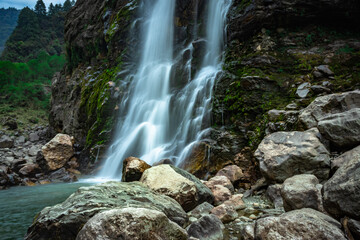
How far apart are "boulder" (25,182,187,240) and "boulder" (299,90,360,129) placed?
3.82 metres

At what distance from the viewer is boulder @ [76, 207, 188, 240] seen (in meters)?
2.46

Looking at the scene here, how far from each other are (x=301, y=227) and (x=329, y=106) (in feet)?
12.7

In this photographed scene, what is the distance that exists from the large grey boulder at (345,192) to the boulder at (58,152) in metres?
14.7

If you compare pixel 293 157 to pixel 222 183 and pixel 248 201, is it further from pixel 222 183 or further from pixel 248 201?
pixel 222 183

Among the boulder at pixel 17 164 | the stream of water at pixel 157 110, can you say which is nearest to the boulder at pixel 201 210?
the stream of water at pixel 157 110

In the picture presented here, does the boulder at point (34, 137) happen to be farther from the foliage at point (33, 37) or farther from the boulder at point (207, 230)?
the foliage at point (33, 37)

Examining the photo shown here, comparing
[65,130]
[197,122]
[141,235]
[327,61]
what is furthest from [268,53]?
[65,130]

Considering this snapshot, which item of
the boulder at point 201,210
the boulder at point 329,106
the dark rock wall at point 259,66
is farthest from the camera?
the dark rock wall at point 259,66

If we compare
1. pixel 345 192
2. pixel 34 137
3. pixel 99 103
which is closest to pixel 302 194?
pixel 345 192

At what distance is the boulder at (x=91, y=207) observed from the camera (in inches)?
127

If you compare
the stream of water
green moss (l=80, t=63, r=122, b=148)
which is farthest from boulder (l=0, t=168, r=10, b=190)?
green moss (l=80, t=63, r=122, b=148)

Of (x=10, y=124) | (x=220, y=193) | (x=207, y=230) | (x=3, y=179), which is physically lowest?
(x=3, y=179)

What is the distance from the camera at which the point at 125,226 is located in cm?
251

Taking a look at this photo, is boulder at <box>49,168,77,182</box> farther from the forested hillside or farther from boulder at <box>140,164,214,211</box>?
the forested hillside
